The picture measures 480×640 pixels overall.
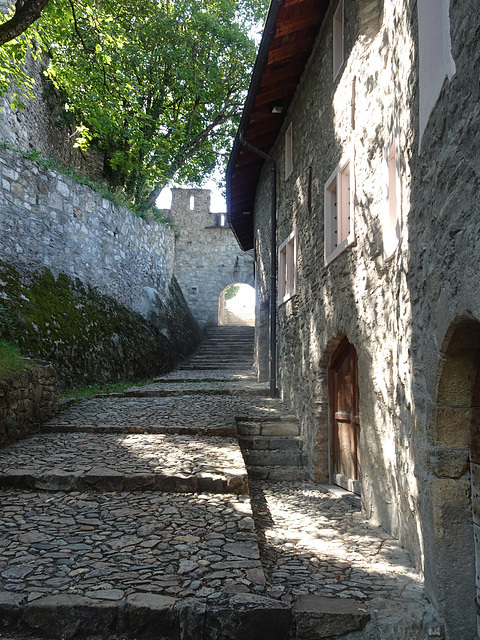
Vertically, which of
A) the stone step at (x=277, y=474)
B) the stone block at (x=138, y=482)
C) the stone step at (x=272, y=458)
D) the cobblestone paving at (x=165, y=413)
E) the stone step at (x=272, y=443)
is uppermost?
the cobblestone paving at (x=165, y=413)

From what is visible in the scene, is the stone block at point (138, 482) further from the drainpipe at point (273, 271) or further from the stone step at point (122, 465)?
the drainpipe at point (273, 271)

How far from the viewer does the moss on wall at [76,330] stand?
7.97 m

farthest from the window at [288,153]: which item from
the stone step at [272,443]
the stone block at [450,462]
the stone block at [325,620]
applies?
the stone block at [325,620]

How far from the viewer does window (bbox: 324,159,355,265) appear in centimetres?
495

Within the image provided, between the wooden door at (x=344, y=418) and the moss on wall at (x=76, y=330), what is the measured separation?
4844 millimetres

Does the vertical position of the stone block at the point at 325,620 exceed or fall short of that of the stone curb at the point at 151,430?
it falls short

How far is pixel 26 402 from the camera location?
5.92 m

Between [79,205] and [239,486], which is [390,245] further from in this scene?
[79,205]

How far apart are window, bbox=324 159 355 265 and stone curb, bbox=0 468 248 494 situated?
259 centimetres

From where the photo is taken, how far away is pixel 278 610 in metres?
2.58

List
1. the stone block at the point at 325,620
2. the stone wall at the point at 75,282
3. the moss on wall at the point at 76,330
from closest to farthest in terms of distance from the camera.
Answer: the stone block at the point at 325,620, the moss on wall at the point at 76,330, the stone wall at the point at 75,282

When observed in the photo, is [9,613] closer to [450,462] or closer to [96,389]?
[450,462]

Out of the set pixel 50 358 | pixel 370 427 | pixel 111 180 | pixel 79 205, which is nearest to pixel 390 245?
pixel 370 427

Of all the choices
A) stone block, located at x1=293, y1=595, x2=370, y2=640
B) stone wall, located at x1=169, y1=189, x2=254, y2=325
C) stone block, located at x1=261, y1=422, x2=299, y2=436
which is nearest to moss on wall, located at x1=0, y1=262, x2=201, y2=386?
stone block, located at x1=261, y1=422, x2=299, y2=436
